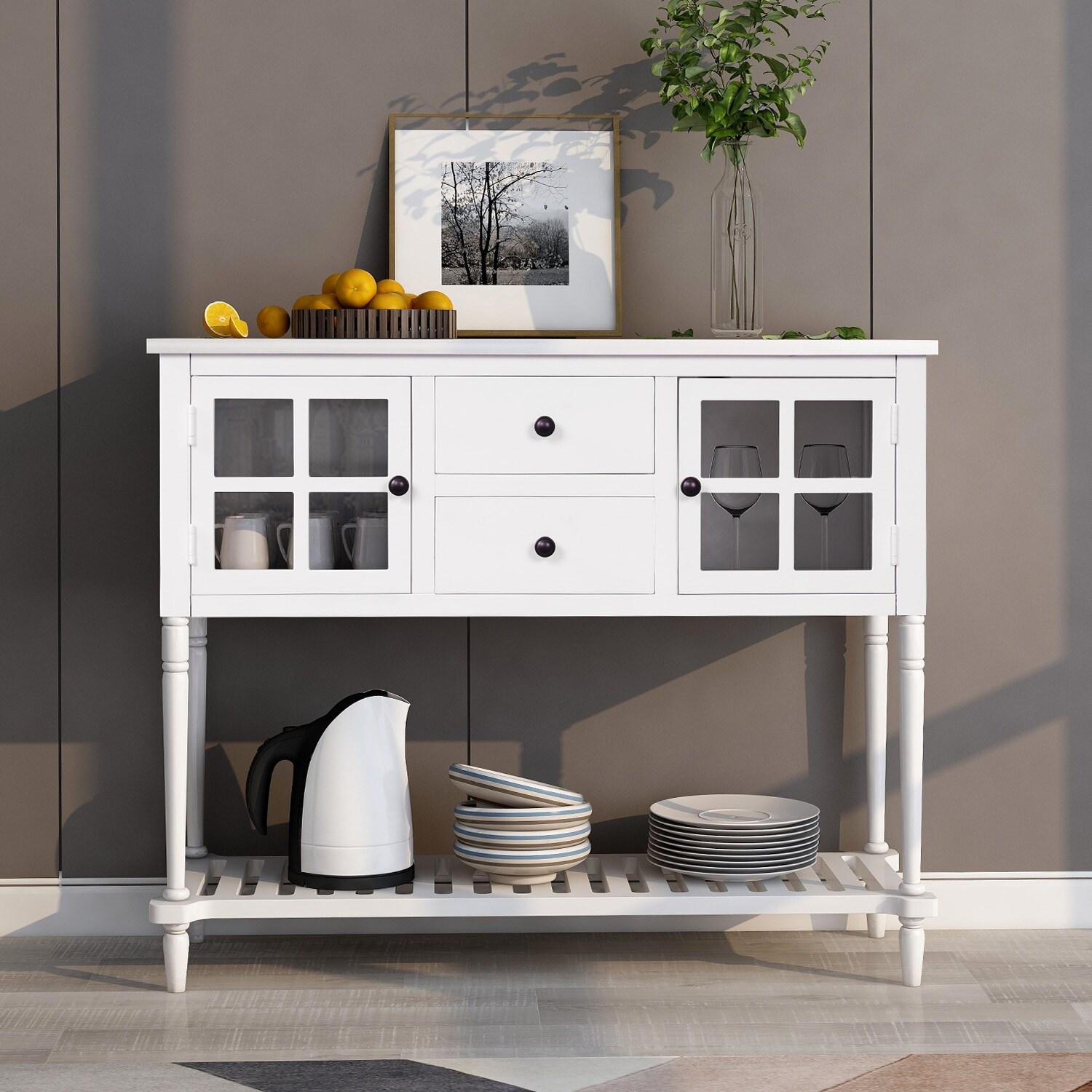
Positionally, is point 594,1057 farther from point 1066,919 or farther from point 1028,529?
point 1028,529

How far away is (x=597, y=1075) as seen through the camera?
1729 mm

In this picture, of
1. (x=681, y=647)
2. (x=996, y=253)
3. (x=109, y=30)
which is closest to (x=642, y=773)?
(x=681, y=647)

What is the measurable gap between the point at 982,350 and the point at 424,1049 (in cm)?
164

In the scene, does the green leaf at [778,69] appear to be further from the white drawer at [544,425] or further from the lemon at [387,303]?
the lemon at [387,303]

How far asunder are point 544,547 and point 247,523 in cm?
48

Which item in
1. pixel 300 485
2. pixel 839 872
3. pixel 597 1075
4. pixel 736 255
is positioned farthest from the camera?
pixel 736 255

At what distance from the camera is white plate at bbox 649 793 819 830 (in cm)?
210

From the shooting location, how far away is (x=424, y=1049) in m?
1.81

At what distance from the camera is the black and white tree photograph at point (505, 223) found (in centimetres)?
232

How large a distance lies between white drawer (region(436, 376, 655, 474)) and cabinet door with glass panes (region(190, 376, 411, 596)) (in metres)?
0.08

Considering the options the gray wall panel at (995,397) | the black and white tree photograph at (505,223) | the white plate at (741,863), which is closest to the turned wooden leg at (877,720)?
the gray wall panel at (995,397)

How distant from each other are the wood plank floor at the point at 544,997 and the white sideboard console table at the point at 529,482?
0.56ft

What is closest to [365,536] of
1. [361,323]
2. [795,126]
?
[361,323]

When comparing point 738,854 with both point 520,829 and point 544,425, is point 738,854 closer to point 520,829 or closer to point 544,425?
point 520,829
